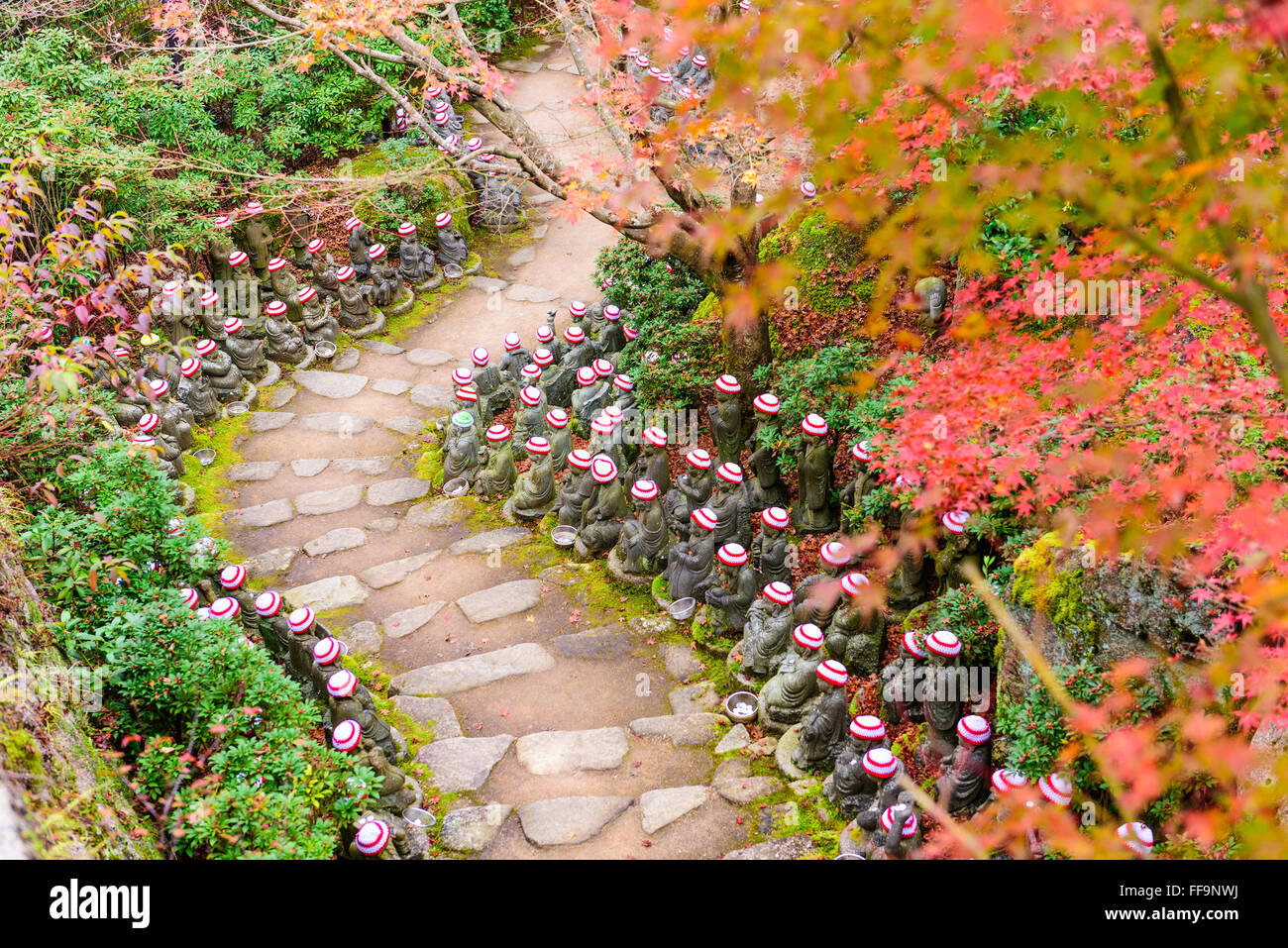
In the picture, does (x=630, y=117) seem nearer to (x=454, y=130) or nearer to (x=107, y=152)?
(x=107, y=152)

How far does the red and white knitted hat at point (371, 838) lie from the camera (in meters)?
5.61

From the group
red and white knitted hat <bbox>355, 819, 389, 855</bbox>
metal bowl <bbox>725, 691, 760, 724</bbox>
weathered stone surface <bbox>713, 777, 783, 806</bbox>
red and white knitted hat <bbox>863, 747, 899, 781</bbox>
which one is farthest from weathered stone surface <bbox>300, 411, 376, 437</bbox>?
red and white knitted hat <bbox>863, 747, 899, 781</bbox>

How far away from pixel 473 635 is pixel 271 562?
2.52 meters

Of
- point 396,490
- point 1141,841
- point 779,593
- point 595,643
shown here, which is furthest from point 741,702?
point 396,490

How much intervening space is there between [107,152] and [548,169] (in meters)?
5.51

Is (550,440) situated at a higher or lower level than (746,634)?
higher

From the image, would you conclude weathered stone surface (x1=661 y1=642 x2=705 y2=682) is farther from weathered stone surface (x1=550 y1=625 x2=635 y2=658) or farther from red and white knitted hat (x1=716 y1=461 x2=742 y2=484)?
red and white knitted hat (x1=716 y1=461 x2=742 y2=484)

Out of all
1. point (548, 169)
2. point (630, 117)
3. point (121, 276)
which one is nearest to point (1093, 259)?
point (630, 117)

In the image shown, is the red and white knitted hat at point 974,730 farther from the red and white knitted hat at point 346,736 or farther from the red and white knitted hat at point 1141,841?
the red and white knitted hat at point 346,736

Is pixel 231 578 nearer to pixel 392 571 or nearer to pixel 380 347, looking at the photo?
pixel 392 571

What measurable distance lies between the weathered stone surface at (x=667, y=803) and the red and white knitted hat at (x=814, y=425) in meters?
3.25

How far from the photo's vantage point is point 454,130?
53.1ft

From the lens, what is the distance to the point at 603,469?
908cm

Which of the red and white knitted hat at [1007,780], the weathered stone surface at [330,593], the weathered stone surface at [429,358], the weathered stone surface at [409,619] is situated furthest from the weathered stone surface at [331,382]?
the red and white knitted hat at [1007,780]
